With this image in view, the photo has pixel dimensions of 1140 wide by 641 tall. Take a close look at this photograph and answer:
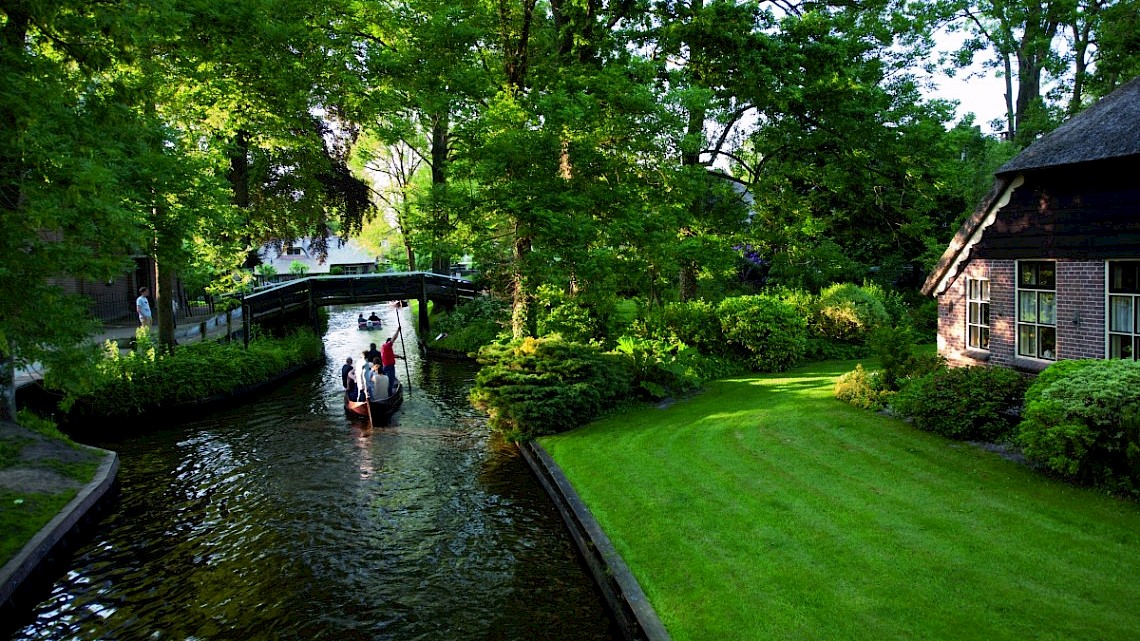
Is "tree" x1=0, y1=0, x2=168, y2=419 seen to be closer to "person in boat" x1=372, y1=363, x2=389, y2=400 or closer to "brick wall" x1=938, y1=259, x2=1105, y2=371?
"person in boat" x1=372, y1=363, x2=389, y2=400

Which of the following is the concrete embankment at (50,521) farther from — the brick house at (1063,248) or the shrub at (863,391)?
the brick house at (1063,248)

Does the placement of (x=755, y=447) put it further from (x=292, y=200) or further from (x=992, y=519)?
(x=292, y=200)

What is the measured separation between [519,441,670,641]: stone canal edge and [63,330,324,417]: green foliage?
12169mm

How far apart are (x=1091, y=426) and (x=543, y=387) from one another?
418 inches

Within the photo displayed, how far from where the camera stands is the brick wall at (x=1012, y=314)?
1288 centimetres

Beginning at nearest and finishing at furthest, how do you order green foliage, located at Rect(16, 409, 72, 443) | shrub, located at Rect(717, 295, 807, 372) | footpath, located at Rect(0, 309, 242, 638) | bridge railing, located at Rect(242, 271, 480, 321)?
footpath, located at Rect(0, 309, 242, 638)
green foliage, located at Rect(16, 409, 72, 443)
shrub, located at Rect(717, 295, 807, 372)
bridge railing, located at Rect(242, 271, 480, 321)

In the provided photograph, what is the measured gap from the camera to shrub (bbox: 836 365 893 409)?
52.9 feet

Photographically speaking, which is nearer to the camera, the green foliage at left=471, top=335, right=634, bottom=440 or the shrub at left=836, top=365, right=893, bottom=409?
the shrub at left=836, top=365, right=893, bottom=409

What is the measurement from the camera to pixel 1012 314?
47.6ft

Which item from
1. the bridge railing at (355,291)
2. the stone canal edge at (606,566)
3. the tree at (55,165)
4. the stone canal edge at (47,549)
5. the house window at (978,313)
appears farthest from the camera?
the bridge railing at (355,291)

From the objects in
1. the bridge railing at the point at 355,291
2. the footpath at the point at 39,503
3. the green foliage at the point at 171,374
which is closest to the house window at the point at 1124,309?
the footpath at the point at 39,503

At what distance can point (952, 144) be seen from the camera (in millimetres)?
24422

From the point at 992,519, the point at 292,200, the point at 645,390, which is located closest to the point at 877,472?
the point at 992,519

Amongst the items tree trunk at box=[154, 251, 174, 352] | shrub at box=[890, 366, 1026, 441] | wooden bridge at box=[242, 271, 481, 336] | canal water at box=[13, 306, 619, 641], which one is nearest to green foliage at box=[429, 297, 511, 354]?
wooden bridge at box=[242, 271, 481, 336]
